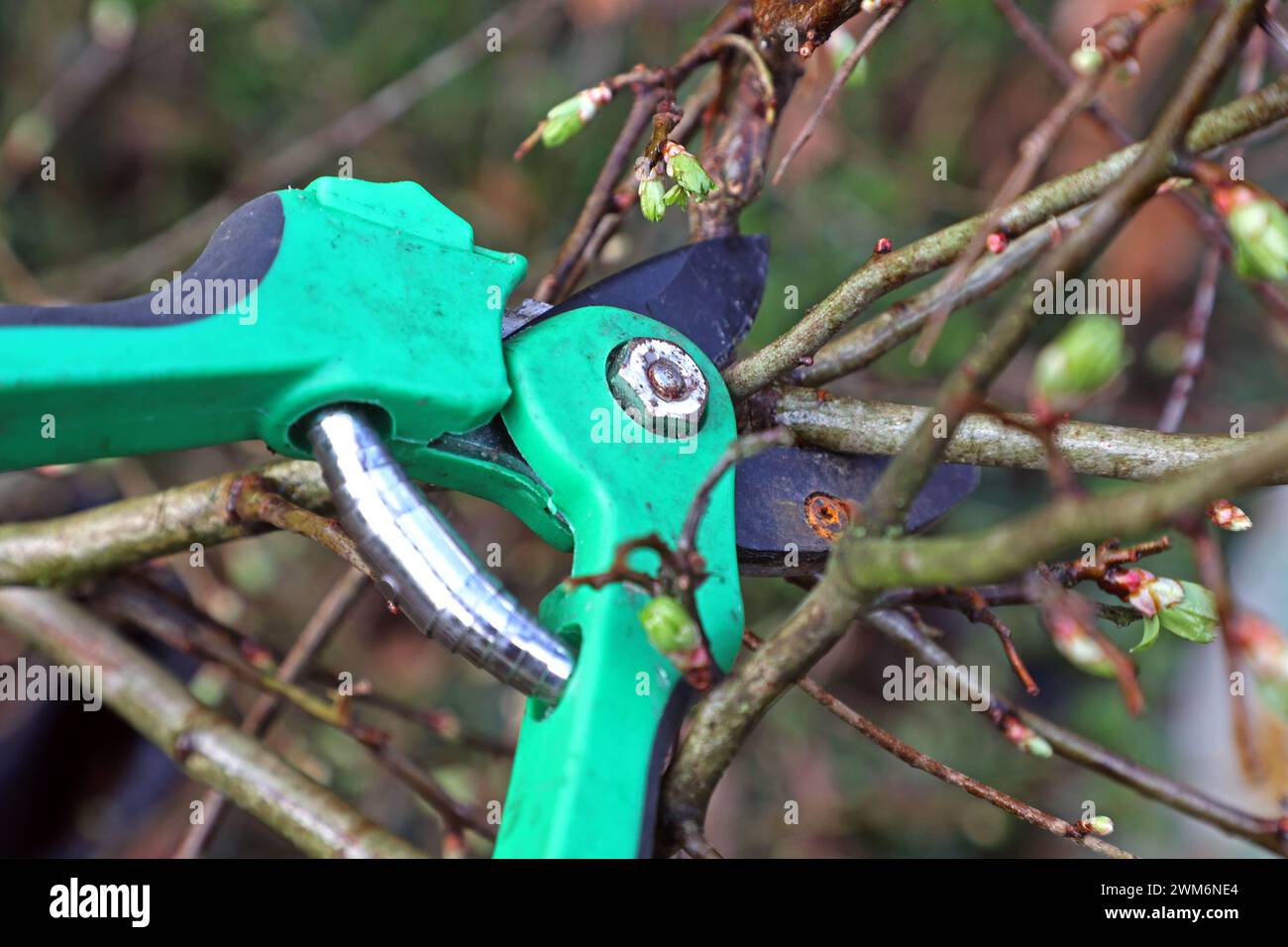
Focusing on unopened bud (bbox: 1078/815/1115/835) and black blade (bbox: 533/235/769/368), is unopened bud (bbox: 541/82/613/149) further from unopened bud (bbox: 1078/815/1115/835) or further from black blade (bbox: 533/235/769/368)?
unopened bud (bbox: 1078/815/1115/835)

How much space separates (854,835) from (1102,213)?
259 centimetres

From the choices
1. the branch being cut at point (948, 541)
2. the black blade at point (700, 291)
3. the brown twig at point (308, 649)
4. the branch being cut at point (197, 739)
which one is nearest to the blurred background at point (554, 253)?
the branch being cut at point (197, 739)

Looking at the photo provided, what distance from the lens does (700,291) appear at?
145cm

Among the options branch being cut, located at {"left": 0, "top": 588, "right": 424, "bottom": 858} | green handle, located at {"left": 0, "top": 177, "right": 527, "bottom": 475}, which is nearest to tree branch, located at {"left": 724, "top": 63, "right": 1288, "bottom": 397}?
green handle, located at {"left": 0, "top": 177, "right": 527, "bottom": 475}

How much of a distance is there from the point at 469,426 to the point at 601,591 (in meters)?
0.25

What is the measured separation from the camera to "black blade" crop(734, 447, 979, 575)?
128cm

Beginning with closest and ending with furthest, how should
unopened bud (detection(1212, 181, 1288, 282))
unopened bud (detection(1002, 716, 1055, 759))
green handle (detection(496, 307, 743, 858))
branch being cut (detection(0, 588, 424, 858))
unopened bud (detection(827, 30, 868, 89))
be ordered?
unopened bud (detection(1212, 181, 1288, 282)) → green handle (detection(496, 307, 743, 858)) → unopened bud (detection(1002, 716, 1055, 759)) → branch being cut (detection(0, 588, 424, 858)) → unopened bud (detection(827, 30, 868, 89))

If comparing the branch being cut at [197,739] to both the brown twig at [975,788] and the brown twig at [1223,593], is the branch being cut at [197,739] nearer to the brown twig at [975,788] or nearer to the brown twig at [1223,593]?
the brown twig at [975,788]

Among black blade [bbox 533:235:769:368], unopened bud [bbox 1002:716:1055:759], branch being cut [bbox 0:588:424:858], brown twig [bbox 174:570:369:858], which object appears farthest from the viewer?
brown twig [bbox 174:570:369:858]
